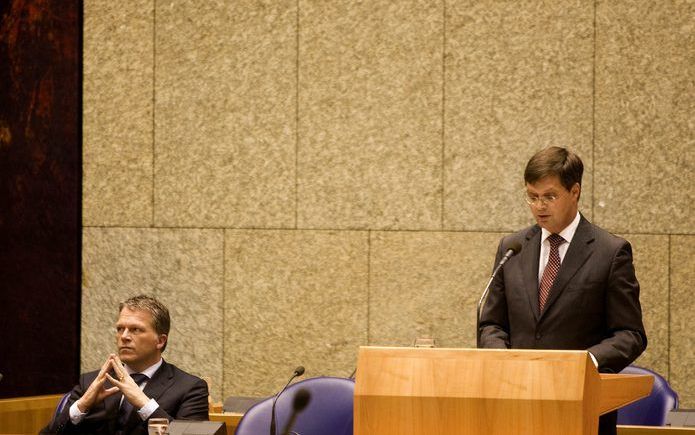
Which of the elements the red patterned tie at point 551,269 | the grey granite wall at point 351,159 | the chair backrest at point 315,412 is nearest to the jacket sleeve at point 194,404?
the chair backrest at point 315,412

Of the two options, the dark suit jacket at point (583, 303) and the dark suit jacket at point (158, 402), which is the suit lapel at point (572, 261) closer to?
the dark suit jacket at point (583, 303)

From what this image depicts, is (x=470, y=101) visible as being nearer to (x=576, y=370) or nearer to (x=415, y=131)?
(x=415, y=131)

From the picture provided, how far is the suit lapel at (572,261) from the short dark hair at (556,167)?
0.60 feet

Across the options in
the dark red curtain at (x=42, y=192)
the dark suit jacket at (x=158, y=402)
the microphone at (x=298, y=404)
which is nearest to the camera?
the microphone at (x=298, y=404)

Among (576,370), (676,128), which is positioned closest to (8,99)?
(676,128)

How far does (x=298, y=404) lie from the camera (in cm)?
337

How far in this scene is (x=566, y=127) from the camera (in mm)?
6082

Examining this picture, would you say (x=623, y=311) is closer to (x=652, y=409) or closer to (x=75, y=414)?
(x=652, y=409)

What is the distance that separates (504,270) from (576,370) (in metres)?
1.09

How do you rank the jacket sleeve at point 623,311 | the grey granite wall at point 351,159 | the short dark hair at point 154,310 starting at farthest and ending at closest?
the grey granite wall at point 351,159 < the short dark hair at point 154,310 < the jacket sleeve at point 623,311

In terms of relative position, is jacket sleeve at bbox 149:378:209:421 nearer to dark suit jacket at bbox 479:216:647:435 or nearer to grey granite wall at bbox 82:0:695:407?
dark suit jacket at bbox 479:216:647:435

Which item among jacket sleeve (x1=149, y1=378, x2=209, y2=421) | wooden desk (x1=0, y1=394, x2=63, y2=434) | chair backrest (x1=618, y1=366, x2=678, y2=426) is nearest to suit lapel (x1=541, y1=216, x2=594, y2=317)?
chair backrest (x1=618, y1=366, x2=678, y2=426)

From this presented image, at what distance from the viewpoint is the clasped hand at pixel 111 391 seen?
158 inches

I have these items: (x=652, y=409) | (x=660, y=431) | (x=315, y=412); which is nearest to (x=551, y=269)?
(x=660, y=431)
